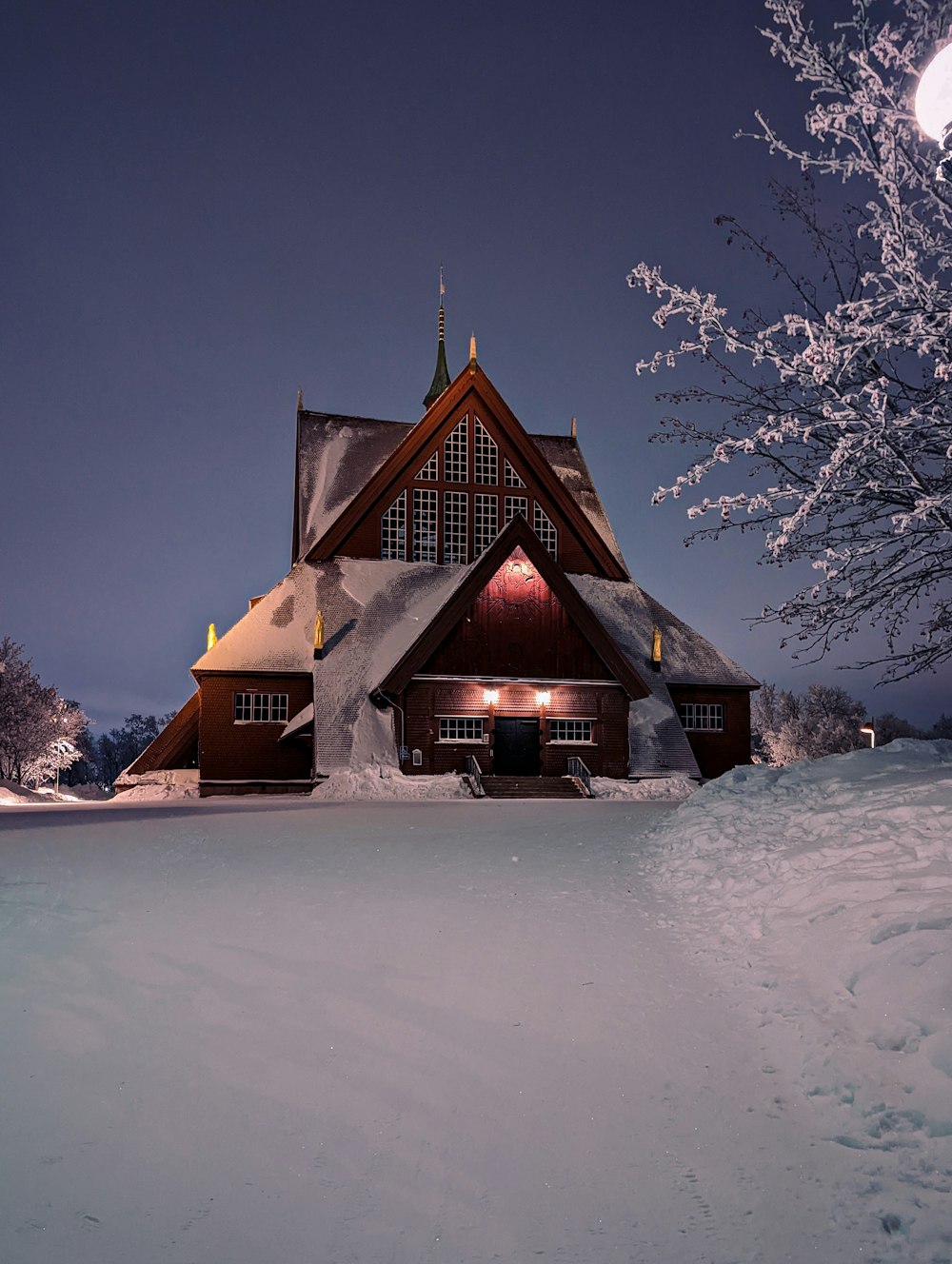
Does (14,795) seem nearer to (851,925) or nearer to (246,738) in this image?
(246,738)

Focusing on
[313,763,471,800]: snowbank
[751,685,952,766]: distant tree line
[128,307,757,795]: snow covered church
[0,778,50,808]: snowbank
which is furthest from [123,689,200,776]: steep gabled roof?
[751,685,952,766]: distant tree line

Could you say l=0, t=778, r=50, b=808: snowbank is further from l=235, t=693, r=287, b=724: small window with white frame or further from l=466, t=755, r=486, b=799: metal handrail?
l=466, t=755, r=486, b=799: metal handrail

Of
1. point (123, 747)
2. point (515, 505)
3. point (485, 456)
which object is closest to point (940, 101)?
point (515, 505)

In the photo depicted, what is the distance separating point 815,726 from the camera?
89688 mm

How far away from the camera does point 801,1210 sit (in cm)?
433

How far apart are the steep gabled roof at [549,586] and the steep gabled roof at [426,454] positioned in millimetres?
5361

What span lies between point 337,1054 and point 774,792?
→ 23.4 feet

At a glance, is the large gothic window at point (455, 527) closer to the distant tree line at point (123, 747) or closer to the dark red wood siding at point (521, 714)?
the dark red wood siding at point (521, 714)

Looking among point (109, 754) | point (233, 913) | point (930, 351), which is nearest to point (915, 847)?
point (930, 351)

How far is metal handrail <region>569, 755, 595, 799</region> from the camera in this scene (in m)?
24.1

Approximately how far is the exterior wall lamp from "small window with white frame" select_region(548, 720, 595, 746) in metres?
21.2

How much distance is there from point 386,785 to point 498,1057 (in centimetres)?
1753

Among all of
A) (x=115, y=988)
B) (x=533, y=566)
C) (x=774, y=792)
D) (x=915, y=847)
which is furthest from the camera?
(x=533, y=566)

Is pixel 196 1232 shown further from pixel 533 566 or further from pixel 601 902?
pixel 533 566
